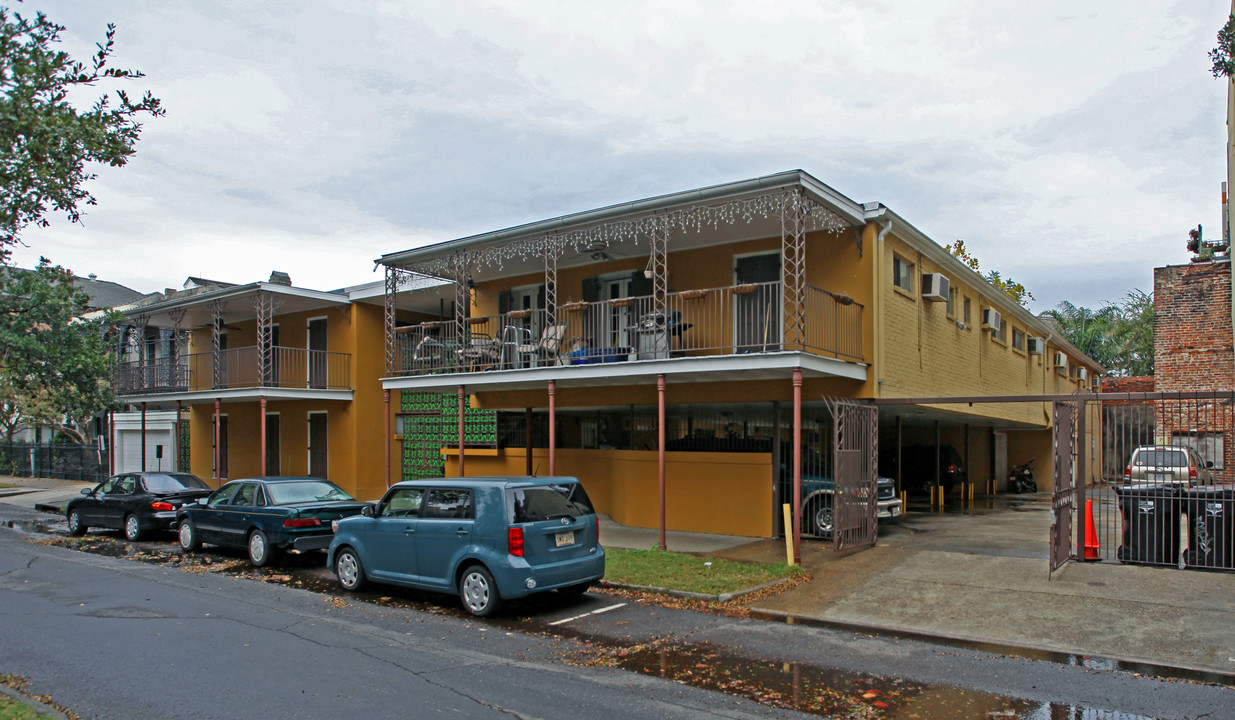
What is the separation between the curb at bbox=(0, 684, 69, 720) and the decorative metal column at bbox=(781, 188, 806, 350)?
9.65 metres

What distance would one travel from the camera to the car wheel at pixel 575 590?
9414 mm

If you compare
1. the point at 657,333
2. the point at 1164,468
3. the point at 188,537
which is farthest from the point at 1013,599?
the point at 188,537

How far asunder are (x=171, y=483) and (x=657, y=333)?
1006 centimetres

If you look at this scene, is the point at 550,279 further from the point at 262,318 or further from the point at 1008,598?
the point at 1008,598

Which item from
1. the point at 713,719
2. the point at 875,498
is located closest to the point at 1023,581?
the point at 875,498

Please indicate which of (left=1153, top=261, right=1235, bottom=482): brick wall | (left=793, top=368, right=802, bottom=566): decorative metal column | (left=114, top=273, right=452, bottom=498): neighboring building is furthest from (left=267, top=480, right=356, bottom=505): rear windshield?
(left=1153, top=261, right=1235, bottom=482): brick wall

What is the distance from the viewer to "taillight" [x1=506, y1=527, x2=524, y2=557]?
28.5 ft

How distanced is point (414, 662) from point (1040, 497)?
78.7 ft

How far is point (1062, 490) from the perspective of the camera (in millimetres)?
10664

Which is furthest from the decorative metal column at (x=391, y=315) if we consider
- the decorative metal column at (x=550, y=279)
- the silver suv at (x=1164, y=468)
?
the silver suv at (x=1164, y=468)

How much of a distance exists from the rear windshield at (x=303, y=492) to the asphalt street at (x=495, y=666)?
9.82ft

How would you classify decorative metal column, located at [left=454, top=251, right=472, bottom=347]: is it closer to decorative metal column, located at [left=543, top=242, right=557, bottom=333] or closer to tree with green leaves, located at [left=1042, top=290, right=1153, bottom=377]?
decorative metal column, located at [left=543, top=242, right=557, bottom=333]

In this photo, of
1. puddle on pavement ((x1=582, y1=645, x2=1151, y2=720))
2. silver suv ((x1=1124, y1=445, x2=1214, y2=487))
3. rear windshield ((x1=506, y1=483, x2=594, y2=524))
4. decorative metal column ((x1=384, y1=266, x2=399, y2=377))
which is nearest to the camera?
puddle on pavement ((x1=582, y1=645, x2=1151, y2=720))

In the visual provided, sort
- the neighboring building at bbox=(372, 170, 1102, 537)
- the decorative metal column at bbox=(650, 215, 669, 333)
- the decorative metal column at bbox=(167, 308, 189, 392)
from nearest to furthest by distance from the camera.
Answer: the decorative metal column at bbox=(650, 215, 669, 333) < the neighboring building at bbox=(372, 170, 1102, 537) < the decorative metal column at bbox=(167, 308, 189, 392)
